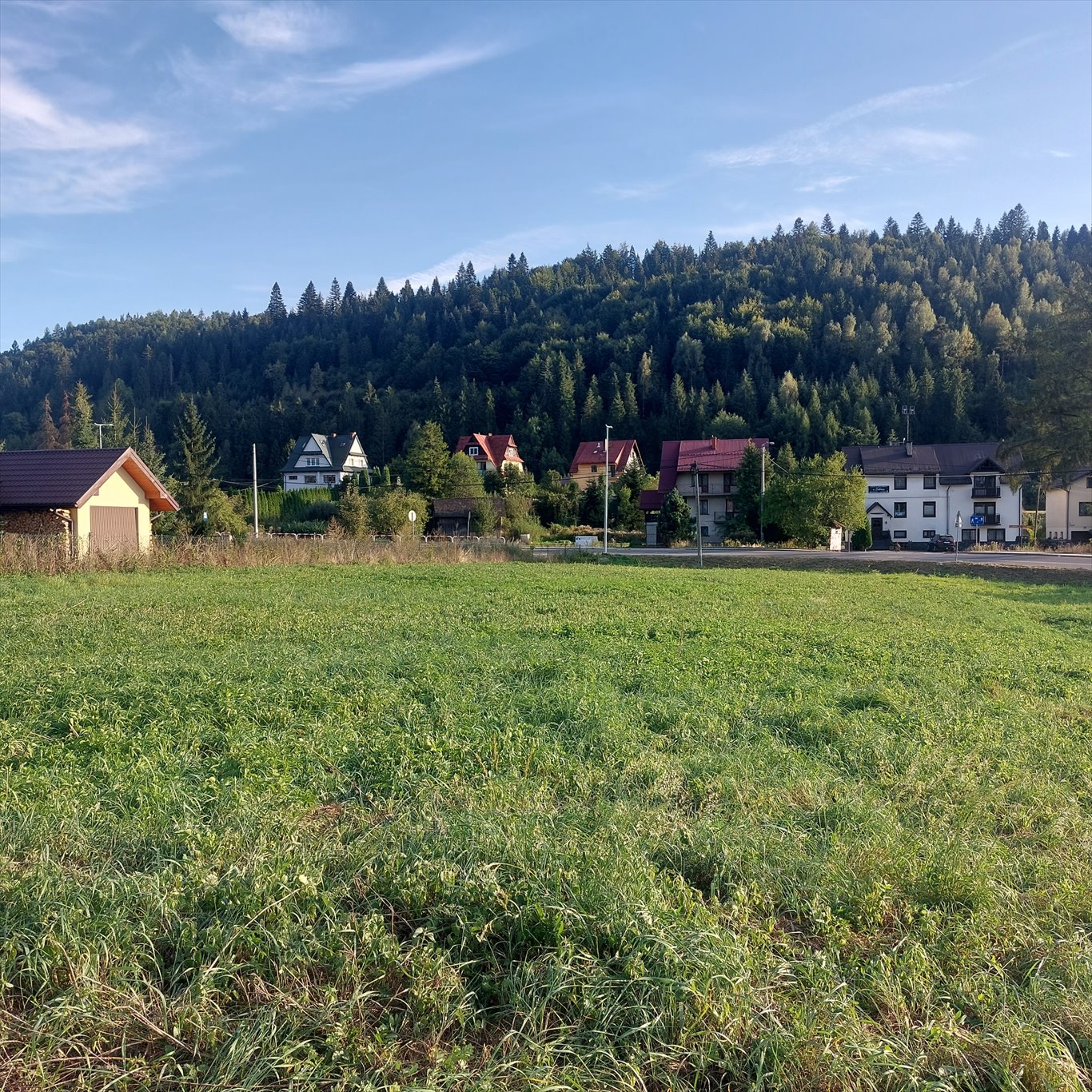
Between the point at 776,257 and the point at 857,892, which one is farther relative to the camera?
the point at 776,257

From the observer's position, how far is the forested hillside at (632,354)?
96875 millimetres

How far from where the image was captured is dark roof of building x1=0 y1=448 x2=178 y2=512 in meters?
24.6

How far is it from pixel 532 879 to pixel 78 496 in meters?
26.2

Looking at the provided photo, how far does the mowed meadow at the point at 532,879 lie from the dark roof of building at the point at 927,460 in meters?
62.2

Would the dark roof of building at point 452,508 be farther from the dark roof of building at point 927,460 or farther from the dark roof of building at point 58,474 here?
the dark roof of building at point 58,474

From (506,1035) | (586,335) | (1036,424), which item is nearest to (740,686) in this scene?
(506,1035)

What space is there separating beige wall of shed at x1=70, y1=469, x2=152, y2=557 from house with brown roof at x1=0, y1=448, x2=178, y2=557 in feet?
0.09

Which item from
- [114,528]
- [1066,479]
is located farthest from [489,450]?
[114,528]

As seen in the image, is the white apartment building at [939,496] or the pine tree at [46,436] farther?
the pine tree at [46,436]

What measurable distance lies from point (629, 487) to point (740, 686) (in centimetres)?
5763

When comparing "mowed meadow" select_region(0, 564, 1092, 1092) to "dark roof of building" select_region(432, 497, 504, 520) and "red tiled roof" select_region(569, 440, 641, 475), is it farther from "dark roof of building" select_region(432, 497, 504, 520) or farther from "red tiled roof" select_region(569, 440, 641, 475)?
"red tiled roof" select_region(569, 440, 641, 475)

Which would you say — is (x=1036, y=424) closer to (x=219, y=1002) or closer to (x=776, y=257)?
(x=219, y=1002)

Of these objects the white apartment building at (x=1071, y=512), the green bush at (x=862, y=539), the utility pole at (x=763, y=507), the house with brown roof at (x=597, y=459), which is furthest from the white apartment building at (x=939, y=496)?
the house with brown roof at (x=597, y=459)

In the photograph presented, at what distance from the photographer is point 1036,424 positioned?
32.6 m
